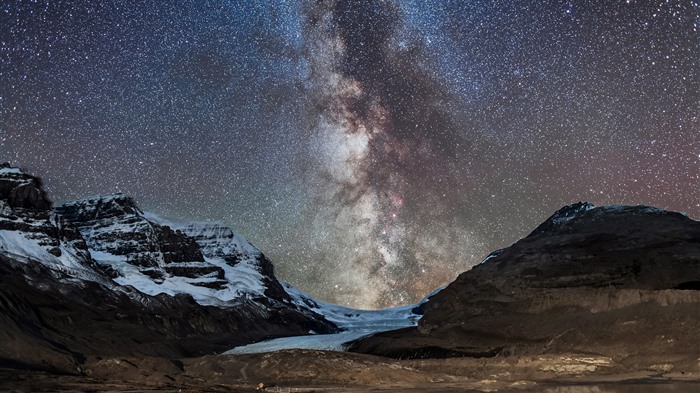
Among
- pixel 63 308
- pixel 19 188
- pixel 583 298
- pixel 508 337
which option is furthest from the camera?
pixel 19 188

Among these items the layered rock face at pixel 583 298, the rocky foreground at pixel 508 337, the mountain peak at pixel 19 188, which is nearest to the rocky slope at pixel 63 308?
the mountain peak at pixel 19 188

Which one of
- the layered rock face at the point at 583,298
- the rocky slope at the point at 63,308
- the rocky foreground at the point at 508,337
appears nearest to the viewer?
the rocky foreground at the point at 508,337

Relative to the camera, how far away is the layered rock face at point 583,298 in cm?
7031

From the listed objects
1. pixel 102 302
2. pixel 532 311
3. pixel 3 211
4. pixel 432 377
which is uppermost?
pixel 3 211

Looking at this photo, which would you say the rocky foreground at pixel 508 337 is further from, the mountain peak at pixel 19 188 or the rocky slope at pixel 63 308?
the mountain peak at pixel 19 188

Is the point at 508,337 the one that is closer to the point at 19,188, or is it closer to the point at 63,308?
the point at 63,308

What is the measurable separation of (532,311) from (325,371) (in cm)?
3516

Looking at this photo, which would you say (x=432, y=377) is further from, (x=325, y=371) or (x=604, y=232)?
(x=604, y=232)

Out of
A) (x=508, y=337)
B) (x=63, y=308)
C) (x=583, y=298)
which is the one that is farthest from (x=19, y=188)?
(x=583, y=298)

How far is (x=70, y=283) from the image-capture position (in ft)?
525

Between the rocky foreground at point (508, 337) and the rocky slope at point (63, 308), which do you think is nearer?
the rocky foreground at point (508, 337)

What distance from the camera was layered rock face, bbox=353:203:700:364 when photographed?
231 feet

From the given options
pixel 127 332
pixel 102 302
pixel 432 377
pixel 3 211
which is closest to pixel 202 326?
pixel 102 302

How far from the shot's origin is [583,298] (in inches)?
3285
